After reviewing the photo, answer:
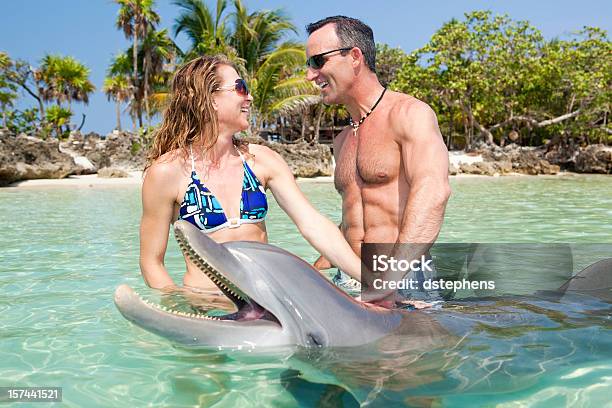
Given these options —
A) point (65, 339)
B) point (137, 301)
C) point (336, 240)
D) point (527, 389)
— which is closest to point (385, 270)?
point (336, 240)

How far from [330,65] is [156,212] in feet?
4.16

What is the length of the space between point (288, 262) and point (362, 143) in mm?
1447

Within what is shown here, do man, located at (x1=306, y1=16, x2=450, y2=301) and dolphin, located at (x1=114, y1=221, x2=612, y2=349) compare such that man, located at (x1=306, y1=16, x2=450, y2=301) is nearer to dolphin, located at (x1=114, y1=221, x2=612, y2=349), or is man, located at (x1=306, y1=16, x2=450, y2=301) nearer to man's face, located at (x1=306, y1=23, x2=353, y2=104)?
man's face, located at (x1=306, y1=23, x2=353, y2=104)

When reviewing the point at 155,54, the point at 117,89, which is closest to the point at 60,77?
the point at 117,89

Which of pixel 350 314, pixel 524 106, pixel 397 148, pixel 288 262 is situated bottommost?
pixel 350 314

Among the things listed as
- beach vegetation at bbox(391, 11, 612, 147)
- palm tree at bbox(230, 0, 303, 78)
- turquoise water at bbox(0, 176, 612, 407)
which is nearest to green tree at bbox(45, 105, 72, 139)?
palm tree at bbox(230, 0, 303, 78)

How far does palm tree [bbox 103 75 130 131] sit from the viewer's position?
136 ft

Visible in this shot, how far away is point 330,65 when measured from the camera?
3410 mm

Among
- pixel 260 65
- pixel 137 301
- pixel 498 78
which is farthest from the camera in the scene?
pixel 498 78

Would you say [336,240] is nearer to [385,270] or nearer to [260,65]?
[385,270]

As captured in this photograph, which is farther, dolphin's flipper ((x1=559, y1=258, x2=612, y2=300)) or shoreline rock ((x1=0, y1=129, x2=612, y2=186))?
shoreline rock ((x1=0, y1=129, x2=612, y2=186))

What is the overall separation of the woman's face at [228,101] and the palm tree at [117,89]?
39055 mm

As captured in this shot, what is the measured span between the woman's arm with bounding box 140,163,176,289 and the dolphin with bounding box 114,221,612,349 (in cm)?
113

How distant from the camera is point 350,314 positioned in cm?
227
